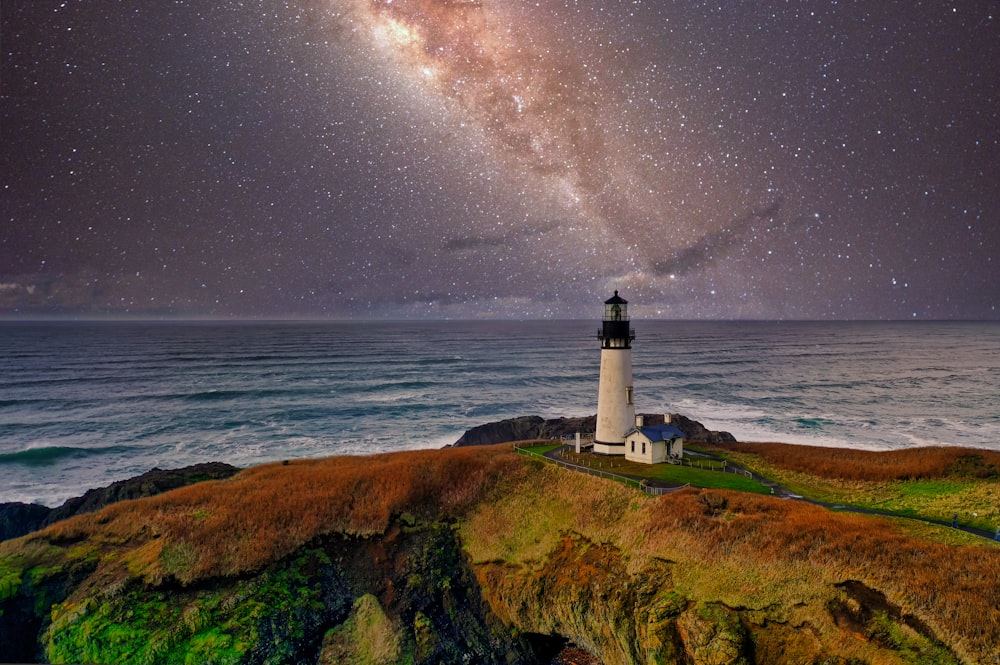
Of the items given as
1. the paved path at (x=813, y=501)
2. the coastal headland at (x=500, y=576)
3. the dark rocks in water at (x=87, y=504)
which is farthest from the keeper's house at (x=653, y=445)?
the dark rocks in water at (x=87, y=504)

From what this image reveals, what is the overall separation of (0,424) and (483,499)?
52.8 metres

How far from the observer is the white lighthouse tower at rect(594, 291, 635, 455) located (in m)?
25.0

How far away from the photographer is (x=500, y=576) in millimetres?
17391

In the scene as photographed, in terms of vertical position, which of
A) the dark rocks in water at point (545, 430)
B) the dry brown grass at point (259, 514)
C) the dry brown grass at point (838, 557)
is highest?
the dry brown grass at point (838, 557)

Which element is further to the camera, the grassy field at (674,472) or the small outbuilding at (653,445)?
the small outbuilding at (653,445)

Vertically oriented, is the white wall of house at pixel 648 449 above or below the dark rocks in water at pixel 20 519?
above

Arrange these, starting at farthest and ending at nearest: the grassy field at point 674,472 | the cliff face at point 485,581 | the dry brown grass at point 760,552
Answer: the grassy field at point 674,472 < the cliff face at point 485,581 < the dry brown grass at point 760,552

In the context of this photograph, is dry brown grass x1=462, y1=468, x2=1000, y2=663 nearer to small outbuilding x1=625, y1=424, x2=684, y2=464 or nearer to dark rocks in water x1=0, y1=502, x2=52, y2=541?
small outbuilding x1=625, y1=424, x2=684, y2=464

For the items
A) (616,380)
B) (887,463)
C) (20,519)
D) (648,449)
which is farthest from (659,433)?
(20,519)

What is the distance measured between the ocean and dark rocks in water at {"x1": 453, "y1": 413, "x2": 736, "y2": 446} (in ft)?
12.3

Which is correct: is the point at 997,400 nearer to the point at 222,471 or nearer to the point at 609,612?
the point at 609,612

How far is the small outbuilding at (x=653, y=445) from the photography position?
23578mm

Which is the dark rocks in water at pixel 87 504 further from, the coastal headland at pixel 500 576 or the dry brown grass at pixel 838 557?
A: the dry brown grass at pixel 838 557

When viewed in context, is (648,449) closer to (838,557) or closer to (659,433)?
(659,433)
